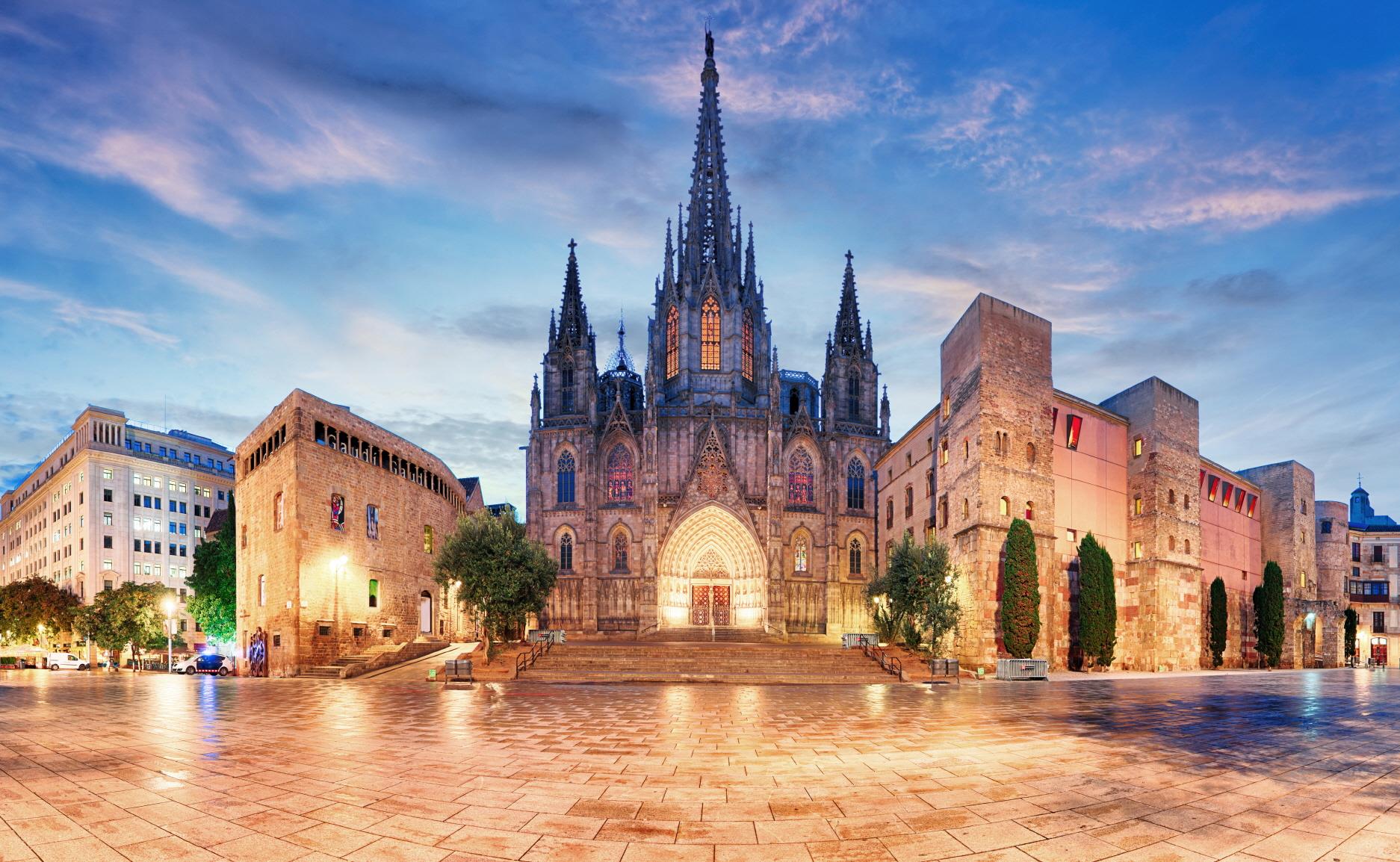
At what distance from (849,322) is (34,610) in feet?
190

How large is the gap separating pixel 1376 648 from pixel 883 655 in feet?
190

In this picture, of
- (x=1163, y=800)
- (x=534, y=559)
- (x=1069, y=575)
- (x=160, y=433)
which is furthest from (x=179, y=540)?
(x=1163, y=800)

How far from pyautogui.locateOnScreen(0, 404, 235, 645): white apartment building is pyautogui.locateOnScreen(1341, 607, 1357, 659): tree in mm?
86781

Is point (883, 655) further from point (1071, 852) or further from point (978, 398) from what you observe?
point (1071, 852)

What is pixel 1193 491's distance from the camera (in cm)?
3812

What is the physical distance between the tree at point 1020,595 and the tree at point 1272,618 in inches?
880

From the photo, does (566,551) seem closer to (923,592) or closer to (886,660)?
(923,592)

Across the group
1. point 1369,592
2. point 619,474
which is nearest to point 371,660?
point 619,474

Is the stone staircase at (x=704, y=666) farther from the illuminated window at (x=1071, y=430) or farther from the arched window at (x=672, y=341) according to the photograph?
the arched window at (x=672, y=341)

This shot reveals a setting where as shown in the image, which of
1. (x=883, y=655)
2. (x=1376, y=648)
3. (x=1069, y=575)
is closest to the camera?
(x=883, y=655)

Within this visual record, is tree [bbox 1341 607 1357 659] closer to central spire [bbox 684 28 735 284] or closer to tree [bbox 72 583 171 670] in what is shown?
central spire [bbox 684 28 735 284]

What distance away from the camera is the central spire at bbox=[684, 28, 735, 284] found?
6041 cm

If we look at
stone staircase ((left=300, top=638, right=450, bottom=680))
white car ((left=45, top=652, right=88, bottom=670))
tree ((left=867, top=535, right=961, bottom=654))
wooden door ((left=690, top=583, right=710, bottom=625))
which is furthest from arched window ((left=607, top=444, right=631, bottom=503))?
white car ((left=45, top=652, right=88, bottom=670))

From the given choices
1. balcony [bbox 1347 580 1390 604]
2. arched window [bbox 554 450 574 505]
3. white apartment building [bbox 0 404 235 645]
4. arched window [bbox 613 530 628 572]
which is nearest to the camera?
arched window [bbox 613 530 628 572]
